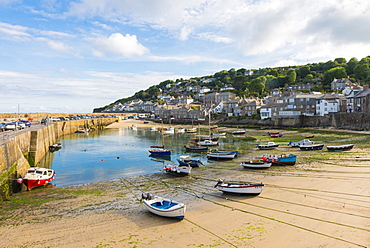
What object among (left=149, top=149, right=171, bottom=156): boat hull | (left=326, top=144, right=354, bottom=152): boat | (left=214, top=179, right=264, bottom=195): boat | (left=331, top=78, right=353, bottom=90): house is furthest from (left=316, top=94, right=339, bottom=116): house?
(left=214, top=179, right=264, bottom=195): boat

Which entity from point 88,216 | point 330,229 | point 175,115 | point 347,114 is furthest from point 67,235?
point 175,115

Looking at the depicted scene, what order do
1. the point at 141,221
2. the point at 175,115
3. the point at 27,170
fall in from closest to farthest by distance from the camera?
the point at 141,221, the point at 27,170, the point at 175,115

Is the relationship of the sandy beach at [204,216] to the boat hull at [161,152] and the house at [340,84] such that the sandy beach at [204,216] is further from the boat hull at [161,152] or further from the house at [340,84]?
the house at [340,84]

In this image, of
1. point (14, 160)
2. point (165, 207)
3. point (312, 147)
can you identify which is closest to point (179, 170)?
point (165, 207)

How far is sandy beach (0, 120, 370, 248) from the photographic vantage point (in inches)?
419

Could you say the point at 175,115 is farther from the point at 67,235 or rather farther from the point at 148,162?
the point at 67,235

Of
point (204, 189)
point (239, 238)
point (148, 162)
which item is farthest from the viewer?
point (148, 162)

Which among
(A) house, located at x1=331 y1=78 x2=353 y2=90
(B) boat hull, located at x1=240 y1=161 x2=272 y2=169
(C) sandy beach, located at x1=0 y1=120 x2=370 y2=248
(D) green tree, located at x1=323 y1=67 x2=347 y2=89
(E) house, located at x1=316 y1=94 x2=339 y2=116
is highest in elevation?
(D) green tree, located at x1=323 y1=67 x2=347 y2=89

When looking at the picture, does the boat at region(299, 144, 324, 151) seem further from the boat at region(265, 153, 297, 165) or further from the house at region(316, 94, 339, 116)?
the house at region(316, 94, 339, 116)

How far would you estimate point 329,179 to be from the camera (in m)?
18.7

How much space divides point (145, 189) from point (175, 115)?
9462 cm

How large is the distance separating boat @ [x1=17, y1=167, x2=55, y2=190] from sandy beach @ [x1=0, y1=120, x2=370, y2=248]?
0.84 meters

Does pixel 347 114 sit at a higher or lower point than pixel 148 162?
higher

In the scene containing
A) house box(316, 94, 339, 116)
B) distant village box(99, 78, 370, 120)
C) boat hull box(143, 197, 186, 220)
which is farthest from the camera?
house box(316, 94, 339, 116)
